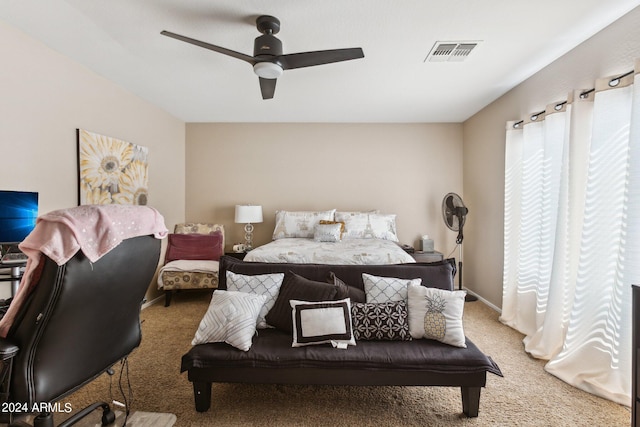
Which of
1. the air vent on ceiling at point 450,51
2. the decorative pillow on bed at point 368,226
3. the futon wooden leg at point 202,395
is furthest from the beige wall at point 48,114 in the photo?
the air vent on ceiling at point 450,51

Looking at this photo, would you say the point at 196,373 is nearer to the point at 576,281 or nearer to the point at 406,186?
the point at 576,281

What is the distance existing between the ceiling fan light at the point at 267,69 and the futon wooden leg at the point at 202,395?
82.1 inches

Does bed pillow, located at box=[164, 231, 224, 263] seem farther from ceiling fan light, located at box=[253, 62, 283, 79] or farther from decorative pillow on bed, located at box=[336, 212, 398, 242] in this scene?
ceiling fan light, located at box=[253, 62, 283, 79]

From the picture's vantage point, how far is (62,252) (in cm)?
107

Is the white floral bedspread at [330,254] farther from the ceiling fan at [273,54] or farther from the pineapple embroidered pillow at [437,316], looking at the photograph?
the ceiling fan at [273,54]

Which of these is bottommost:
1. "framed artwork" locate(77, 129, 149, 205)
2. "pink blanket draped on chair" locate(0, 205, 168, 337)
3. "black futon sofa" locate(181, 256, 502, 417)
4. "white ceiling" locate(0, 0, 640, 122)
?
"black futon sofa" locate(181, 256, 502, 417)

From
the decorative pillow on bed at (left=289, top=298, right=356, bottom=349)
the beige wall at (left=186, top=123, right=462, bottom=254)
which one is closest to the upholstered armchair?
the beige wall at (left=186, top=123, right=462, bottom=254)

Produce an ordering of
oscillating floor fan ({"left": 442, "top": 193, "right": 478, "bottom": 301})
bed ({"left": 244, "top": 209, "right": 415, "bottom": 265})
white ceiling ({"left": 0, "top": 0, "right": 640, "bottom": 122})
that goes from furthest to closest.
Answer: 1. oscillating floor fan ({"left": 442, "top": 193, "right": 478, "bottom": 301})
2. bed ({"left": 244, "top": 209, "right": 415, "bottom": 265})
3. white ceiling ({"left": 0, "top": 0, "right": 640, "bottom": 122})

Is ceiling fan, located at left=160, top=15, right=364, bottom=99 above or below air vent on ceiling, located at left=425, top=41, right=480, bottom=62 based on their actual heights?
below

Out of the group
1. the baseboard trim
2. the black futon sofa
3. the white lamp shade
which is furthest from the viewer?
the white lamp shade

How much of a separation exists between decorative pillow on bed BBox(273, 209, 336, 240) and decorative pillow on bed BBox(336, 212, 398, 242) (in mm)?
267

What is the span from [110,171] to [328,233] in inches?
98.6

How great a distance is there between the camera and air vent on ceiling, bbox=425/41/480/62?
2436mm

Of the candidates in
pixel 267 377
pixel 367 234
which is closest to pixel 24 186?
pixel 267 377
